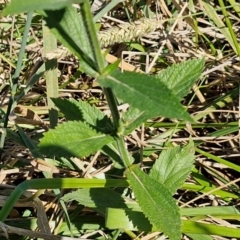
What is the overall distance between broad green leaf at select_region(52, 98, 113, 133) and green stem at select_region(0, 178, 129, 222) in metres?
0.16

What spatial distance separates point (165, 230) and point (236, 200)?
19.5 inches

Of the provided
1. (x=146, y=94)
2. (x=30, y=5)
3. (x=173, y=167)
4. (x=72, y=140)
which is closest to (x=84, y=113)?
(x=72, y=140)

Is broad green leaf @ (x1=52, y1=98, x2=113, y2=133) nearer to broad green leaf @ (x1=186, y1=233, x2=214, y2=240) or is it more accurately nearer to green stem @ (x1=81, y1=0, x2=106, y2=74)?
green stem @ (x1=81, y1=0, x2=106, y2=74)

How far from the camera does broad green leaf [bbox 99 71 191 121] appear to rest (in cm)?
83

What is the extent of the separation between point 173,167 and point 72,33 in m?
0.53

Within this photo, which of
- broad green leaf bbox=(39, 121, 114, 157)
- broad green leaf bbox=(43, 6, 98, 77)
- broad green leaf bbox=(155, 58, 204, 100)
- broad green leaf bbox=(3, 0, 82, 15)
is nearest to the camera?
broad green leaf bbox=(3, 0, 82, 15)

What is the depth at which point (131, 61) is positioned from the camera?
1.91 m

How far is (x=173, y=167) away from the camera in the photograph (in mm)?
A: 1355

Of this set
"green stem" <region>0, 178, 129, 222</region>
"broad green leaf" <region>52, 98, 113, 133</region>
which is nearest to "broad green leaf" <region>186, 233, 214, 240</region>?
"green stem" <region>0, 178, 129, 222</region>

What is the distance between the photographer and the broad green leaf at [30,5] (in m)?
0.74

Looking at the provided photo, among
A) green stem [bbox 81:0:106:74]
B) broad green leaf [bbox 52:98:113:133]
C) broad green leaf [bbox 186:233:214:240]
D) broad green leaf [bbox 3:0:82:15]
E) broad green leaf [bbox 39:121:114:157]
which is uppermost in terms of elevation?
broad green leaf [bbox 3:0:82:15]

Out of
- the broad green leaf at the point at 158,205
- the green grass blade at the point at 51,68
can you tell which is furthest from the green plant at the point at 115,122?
the green grass blade at the point at 51,68

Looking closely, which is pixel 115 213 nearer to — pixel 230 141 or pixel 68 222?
pixel 68 222

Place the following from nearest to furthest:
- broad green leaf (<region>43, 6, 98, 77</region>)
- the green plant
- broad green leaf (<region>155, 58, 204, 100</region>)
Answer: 1. the green plant
2. broad green leaf (<region>43, 6, 98, 77</region>)
3. broad green leaf (<region>155, 58, 204, 100</region>)
